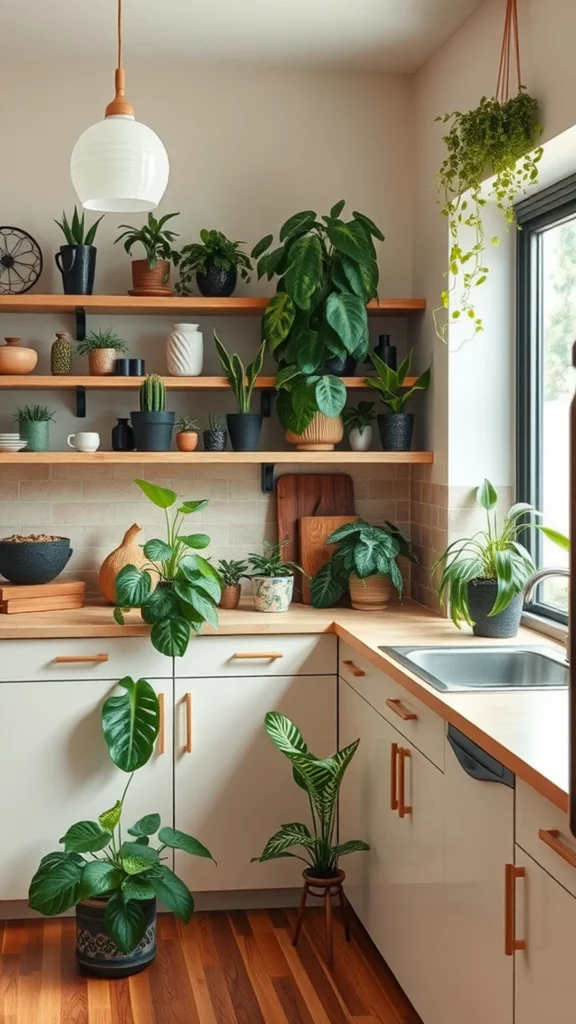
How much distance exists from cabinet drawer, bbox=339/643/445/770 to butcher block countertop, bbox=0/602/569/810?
0.05 meters

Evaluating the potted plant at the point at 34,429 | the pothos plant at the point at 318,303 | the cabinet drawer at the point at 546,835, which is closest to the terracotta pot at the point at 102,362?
the potted plant at the point at 34,429

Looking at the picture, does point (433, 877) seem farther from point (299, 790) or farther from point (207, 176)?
point (207, 176)

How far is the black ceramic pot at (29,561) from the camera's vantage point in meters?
3.86

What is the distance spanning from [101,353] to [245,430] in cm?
55

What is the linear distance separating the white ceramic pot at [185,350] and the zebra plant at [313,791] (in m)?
1.22

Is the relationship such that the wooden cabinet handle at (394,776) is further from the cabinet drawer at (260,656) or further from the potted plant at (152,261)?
→ the potted plant at (152,261)

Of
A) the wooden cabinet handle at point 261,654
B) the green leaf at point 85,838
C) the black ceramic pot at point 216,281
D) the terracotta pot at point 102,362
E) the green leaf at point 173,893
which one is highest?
the black ceramic pot at point 216,281

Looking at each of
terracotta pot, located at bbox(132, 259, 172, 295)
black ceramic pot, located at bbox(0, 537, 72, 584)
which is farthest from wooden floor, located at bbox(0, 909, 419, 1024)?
terracotta pot, located at bbox(132, 259, 172, 295)

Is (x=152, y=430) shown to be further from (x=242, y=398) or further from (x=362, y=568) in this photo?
(x=362, y=568)

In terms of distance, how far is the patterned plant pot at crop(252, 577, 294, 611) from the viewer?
394 cm

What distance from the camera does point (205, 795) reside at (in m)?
3.74

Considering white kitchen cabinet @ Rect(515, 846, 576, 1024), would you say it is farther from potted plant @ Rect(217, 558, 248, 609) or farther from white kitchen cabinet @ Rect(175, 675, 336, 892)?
potted plant @ Rect(217, 558, 248, 609)

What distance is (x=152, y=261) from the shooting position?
156 inches

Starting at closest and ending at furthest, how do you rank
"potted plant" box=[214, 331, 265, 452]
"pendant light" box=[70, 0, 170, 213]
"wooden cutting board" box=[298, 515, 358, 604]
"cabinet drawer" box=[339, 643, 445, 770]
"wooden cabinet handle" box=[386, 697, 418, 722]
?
"pendant light" box=[70, 0, 170, 213] < "cabinet drawer" box=[339, 643, 445, 770] < "wooden cabinet handle" box=[386, 697, 418, 722] < "potted plant" box=[214, 331, 265, 452] < "wooden cutting board" box=[298, 515, 358, 604]
